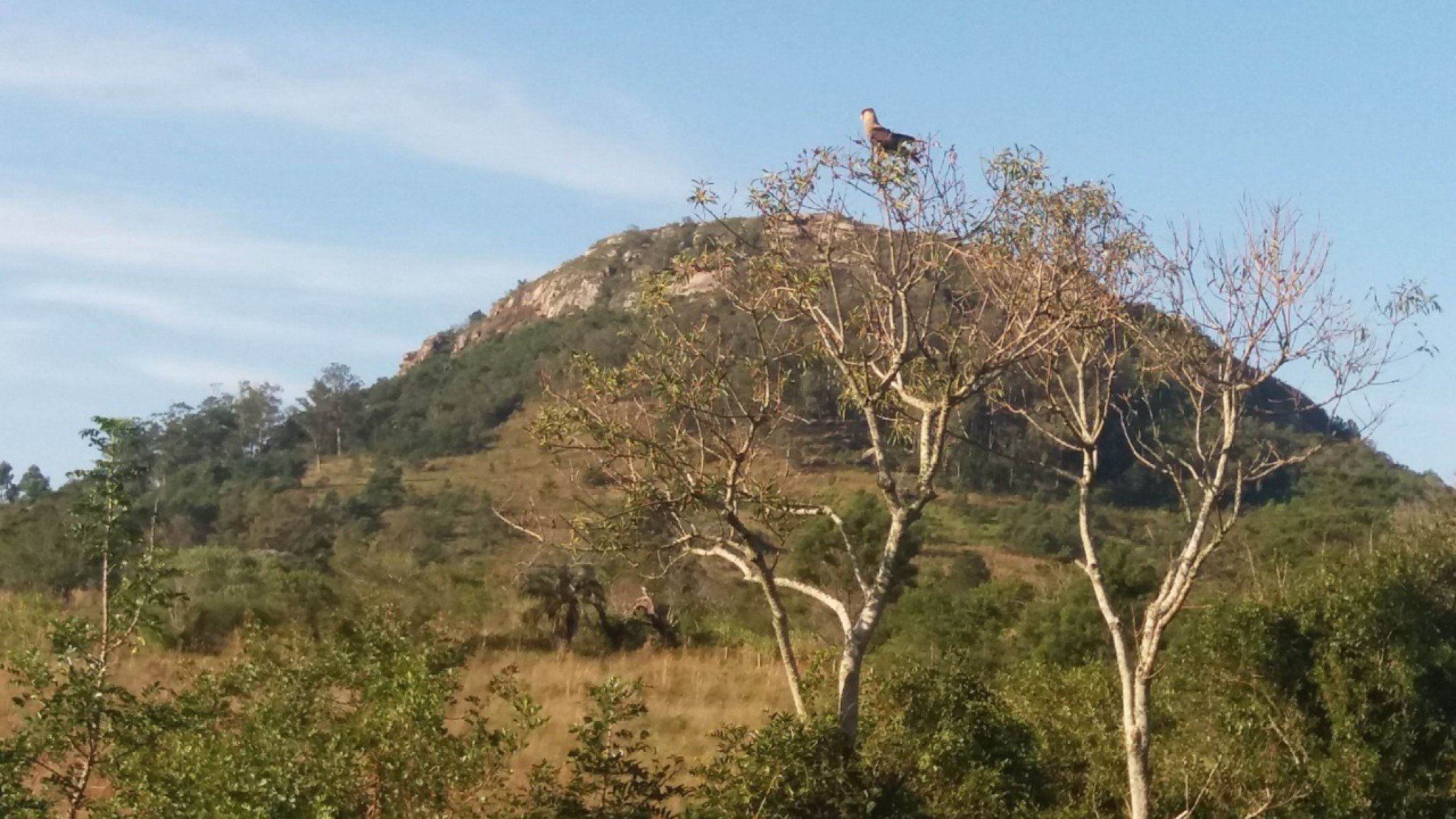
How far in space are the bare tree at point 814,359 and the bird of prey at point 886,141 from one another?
0.23 feet

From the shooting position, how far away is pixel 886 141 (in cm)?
952

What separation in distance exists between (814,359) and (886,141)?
178cm

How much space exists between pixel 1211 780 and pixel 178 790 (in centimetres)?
790

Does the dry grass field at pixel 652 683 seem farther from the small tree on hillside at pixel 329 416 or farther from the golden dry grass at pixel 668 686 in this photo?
the small tree on hillside at pixel 329 416

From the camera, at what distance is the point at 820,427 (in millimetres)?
52156

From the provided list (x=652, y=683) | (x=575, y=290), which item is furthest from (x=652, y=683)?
(x=575, y=290)

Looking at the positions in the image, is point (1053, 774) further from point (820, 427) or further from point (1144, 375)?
point (820, 427)

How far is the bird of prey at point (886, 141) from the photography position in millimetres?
9508

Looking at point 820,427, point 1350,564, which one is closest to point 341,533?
point 820,427

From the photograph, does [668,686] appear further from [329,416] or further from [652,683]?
[329,416]

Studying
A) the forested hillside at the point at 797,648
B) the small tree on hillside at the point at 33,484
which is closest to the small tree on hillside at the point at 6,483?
the small tree on hillside at the point at 33,484

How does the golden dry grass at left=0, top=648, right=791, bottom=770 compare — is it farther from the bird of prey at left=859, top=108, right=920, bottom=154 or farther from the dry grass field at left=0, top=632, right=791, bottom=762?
the bird of prey at left=859, top=108, right=920, bottom=154

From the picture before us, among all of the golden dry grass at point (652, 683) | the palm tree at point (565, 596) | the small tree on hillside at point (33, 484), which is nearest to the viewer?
the golden dry grass at point (652, 683)

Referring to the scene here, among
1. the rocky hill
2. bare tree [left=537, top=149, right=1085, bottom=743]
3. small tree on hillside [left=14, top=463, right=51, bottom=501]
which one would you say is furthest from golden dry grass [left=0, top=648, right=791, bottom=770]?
the rocky hill
